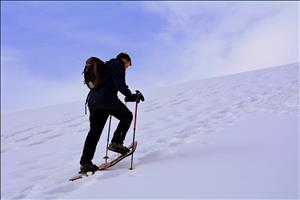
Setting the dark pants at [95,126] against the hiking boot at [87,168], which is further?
the dark pants at [95,126]

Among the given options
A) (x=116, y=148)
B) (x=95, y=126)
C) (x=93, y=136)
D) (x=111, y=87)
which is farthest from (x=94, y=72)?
(x=116, y=148)

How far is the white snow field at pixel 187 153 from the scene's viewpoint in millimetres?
4926

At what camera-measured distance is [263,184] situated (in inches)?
184

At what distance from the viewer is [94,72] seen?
622cm

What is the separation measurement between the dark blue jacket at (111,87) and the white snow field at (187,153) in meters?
1.01

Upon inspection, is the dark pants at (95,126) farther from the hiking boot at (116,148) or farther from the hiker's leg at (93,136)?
the hiking boot at (116,148)

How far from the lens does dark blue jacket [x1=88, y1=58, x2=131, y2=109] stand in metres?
6.23

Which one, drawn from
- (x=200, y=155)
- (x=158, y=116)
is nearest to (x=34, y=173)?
(x=200, y=155)

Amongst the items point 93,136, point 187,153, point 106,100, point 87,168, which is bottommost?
point 87,168

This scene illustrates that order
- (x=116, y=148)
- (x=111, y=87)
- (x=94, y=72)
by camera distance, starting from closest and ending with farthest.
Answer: (x=94, y=72), (x=111, y=87), (x=116, y=148)

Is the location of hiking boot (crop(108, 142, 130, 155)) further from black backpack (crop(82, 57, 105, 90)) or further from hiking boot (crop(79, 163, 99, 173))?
black backpack (crop(82, 57, 105, 90))

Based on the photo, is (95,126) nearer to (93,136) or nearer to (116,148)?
(93,136)

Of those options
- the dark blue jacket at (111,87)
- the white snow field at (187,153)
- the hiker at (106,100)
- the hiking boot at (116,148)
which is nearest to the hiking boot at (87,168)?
the hiker at (106,100)

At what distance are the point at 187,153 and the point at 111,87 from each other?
1579 millimetres
